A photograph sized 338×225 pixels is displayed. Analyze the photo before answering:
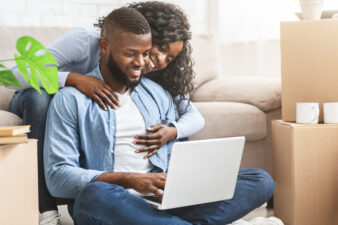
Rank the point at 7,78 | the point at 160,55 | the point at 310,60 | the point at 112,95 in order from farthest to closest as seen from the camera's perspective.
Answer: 1. the point at 310,60
2. the point at 160,55
3. the point at 112,95
4. the point at 7,78

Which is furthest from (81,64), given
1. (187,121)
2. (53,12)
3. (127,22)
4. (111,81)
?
(53,12)

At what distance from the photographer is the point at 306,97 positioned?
179cm

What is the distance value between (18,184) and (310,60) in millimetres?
1070

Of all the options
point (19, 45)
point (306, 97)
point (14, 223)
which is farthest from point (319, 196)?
point (19, 45)

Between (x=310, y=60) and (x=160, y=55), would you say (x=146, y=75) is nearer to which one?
(x=160, y=55)

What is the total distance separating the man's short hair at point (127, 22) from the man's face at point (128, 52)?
0.6 inches

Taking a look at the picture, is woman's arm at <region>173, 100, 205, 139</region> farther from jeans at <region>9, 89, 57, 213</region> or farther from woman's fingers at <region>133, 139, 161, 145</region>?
jeans at <region>9, 89, 57, 213</region>

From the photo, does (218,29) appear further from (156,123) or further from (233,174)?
(233,174)

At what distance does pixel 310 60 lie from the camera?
1774 millimetres

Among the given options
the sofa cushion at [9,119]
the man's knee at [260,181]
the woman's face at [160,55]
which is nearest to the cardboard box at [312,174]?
the man's knee at [260,181]

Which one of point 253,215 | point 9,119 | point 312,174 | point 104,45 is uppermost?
point 104,45

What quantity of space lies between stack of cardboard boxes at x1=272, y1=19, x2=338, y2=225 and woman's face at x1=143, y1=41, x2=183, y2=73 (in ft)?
1.32

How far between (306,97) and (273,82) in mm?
409

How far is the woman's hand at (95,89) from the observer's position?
4.94 feet
